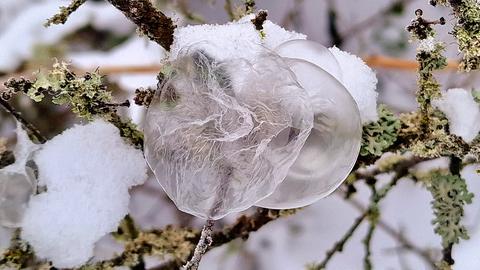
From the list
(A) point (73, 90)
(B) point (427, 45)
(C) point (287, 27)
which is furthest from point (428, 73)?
(C) point (287, 27)

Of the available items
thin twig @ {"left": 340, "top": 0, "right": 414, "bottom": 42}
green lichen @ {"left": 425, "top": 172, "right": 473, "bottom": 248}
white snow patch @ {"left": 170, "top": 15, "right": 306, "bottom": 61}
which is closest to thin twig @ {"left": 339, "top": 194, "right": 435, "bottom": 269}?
green lichen @ {"left": 425, "top": 172, "right": 473, "bottom": 248}

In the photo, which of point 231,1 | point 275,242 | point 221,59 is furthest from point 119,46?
point 221,59

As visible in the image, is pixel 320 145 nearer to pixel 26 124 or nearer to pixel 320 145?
pixel 320 145

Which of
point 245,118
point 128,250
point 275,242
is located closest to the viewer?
point 245,118

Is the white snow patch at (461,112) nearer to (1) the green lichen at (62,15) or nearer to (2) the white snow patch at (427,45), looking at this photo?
(2) the white snow patch at (427,45)

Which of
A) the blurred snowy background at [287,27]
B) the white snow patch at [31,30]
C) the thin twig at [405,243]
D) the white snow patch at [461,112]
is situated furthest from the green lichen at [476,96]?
the white snow patch at [31,30]

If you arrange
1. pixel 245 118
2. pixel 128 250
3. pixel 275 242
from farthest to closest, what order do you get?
pixel 275 242, pixel 128 250, pixel 245 118

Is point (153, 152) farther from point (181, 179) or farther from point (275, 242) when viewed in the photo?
point (275, 242)

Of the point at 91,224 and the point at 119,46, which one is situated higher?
the point at 119,46

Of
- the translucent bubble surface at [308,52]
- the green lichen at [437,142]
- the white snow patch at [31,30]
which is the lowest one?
the translucent bubble surface at [308,52]
